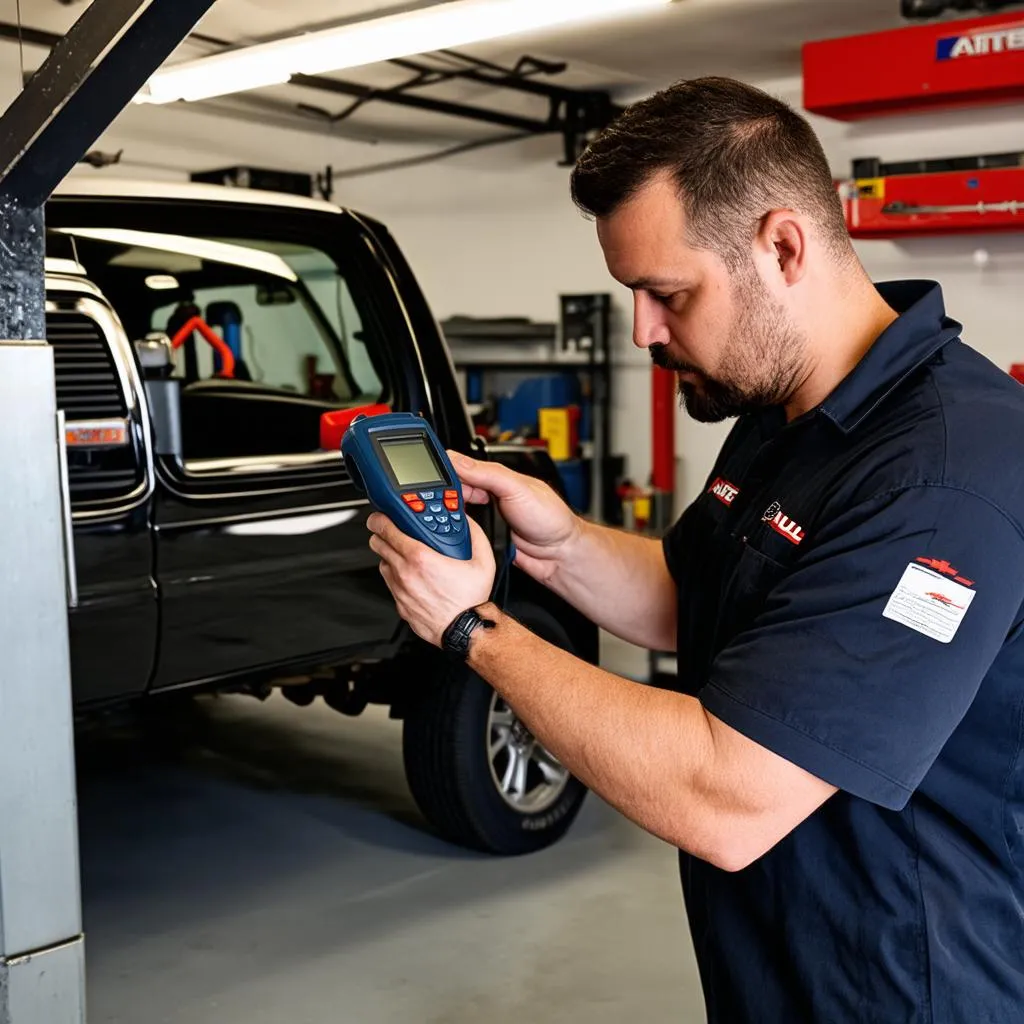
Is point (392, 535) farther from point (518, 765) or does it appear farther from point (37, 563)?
point (518, 765)

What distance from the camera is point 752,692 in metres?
1.34

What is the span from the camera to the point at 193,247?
3.41 m

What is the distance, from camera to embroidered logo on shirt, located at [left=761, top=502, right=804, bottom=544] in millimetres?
1503

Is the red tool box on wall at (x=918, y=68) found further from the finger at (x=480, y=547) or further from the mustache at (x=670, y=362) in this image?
the finger at (x=480, y=547)

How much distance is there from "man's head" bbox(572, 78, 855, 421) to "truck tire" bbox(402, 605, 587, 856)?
232cm

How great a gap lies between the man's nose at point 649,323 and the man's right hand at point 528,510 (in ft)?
1.32

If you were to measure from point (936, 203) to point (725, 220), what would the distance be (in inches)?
240

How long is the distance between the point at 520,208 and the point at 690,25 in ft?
10.7

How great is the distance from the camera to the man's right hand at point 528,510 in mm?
1956

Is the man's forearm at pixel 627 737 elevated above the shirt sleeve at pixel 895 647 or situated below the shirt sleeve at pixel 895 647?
below

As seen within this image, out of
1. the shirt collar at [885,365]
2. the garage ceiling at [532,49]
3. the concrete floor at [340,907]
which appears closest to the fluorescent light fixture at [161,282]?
the concrete floor at [340,907]

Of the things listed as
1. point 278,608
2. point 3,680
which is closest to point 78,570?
point 278,608

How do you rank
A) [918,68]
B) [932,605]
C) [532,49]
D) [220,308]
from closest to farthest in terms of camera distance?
[932,605], [220,308], [918,68], [532,49]

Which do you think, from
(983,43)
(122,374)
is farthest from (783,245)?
(983,43)
